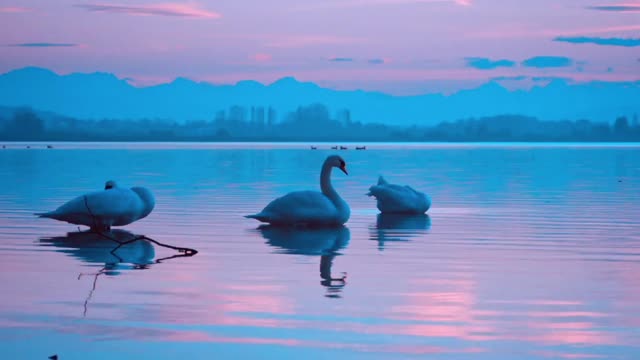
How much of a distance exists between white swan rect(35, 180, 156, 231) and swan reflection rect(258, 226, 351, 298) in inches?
93.0

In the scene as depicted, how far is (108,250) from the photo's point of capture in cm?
1822

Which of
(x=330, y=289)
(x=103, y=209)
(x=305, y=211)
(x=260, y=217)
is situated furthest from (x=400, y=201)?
(x=330, y=289)

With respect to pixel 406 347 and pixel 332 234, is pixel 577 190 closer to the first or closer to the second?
pixel 332 234

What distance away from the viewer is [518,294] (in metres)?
13.4

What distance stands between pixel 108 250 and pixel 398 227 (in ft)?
23.3

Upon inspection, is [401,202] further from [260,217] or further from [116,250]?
[116,250]

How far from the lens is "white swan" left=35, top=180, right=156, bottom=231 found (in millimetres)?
20938

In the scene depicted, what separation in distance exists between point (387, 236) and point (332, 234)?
1.05 m

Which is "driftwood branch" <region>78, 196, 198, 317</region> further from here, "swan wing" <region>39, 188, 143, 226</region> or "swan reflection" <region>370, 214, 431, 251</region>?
"swan reflection" <region>370, 214, 431, 251</region>

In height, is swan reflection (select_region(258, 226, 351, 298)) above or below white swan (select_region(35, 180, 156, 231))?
below

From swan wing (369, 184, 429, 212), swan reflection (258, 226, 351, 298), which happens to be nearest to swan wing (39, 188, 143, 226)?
swan reflection (258, 226, 351, 298)

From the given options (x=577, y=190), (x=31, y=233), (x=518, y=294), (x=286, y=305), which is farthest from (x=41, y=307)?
(x=577, y=190)

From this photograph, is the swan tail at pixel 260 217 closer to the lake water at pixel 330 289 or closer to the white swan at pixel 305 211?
the white swan at pixel 305 211

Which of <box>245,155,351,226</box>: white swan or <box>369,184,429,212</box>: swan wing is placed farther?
<box>369,184,429,212</box>: swan wing
